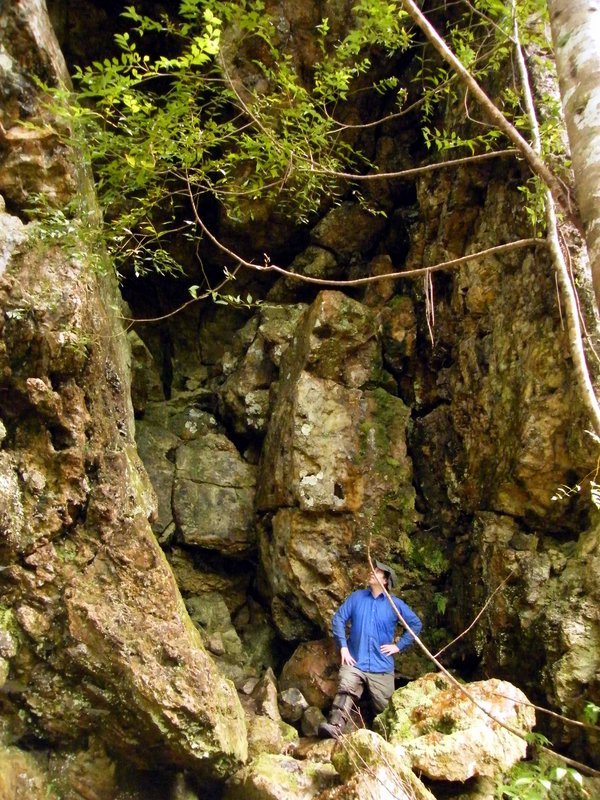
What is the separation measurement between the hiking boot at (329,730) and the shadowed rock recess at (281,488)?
20cm

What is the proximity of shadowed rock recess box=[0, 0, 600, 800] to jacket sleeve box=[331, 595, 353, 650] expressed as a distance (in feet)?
1.38

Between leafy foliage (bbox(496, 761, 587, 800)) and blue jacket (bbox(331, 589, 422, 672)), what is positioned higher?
blue jacket (bbox(331, 589, 422, 672))

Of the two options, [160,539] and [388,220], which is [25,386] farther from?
[388,220]

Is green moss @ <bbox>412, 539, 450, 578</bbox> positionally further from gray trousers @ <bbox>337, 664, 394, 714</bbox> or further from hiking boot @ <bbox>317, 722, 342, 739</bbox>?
hiking boot @ <bbox>317, 722, 342, 739</bbox>

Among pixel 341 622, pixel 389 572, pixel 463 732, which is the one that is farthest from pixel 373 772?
pixel 389 572

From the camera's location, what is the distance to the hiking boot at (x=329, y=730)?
225 inches

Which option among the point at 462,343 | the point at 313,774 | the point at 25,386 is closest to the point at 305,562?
the point at 313,774

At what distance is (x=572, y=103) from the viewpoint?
2.47 m

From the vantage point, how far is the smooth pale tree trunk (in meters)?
2.22

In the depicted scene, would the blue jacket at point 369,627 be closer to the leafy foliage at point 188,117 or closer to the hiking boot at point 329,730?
the hiking boot at point 329,730

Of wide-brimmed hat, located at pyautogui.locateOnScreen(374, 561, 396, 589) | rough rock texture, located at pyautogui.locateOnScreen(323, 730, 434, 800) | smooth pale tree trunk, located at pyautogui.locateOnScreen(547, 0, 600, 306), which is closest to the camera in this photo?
smooth pale tree trunk, located at pyautogui.locateOnScreen(547, 0, 600, 306)

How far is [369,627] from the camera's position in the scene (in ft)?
21.1

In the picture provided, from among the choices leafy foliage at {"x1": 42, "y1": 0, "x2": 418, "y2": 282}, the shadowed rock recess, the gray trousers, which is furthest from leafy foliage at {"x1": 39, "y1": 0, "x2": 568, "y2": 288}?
the gray trousers

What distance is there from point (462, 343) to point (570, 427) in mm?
2092
